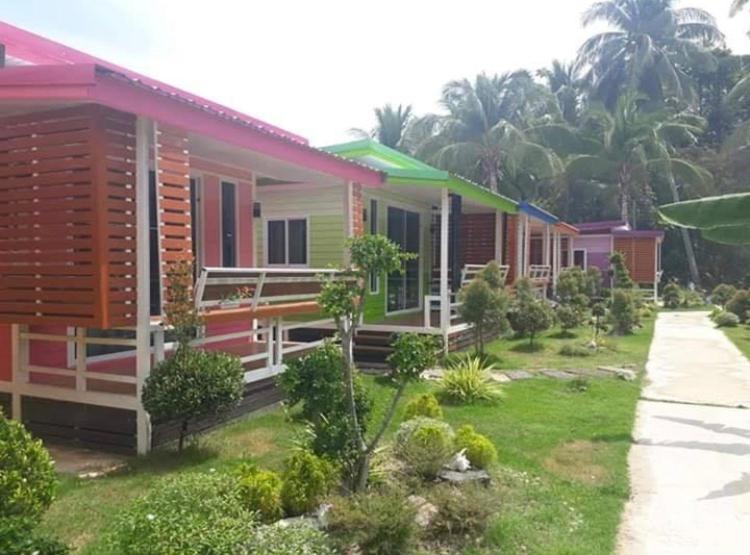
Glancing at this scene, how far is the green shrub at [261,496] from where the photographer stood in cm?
411

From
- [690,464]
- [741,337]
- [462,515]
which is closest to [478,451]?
[462,515]

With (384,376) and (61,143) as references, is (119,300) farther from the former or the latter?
(384,376)

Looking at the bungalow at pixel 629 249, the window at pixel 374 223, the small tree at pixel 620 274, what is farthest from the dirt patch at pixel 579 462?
the bungalow at pixel 629 249

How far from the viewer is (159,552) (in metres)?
2.95

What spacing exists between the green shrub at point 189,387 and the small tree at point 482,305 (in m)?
6.44

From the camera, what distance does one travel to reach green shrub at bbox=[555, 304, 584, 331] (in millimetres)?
17250

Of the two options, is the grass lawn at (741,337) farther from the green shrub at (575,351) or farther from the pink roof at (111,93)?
the pink roof at (111,93)

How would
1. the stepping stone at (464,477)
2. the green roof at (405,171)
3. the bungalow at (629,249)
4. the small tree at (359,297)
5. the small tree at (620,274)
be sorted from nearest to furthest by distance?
1. the small tree at (359,297)
2. the stepping stone at (464,477)
3. the green roof at (405,171)
4. the small tree at (620,274)
5. the bungalow at (629,249)

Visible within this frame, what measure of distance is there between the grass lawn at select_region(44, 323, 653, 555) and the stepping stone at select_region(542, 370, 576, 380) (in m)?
0.75

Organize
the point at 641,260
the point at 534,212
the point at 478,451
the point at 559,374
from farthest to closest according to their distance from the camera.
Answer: the point at 641,260 < the point at 534,212 < the point at 559,374 < the point at 478,451

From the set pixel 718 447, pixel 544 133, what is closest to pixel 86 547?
pixel 718 447

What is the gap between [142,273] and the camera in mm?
5980

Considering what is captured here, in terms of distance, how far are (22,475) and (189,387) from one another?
2.31 metres

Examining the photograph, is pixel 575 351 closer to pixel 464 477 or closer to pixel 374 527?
pixel 464 477
